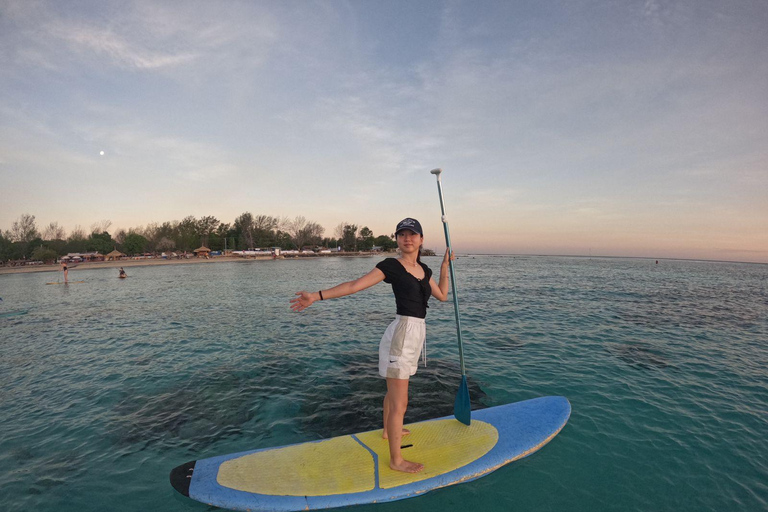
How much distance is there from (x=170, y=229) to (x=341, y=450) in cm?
14643

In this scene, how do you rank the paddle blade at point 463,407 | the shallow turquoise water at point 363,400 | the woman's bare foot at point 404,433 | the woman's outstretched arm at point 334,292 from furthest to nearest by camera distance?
the paddle blade at point 463,407, the woman's bare foot at point 404,433, the shallow turquoise water at point 363,400, the woman's outstretched arm at point 334,292

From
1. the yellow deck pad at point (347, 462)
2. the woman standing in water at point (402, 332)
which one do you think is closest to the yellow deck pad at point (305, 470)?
the yellow deck pad at point (347, 462)

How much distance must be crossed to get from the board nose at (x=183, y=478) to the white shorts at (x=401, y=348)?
114 inches

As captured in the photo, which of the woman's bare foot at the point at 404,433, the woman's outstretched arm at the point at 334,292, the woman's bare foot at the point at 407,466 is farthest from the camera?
the woman's bare foot at the point at 404,433

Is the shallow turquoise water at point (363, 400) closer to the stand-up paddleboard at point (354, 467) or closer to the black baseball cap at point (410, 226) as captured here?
the stand-up paddleboard at point (354, 467)

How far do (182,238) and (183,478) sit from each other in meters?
135

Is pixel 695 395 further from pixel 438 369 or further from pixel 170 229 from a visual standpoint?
pixel 170 229

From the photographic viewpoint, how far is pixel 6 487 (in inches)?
190

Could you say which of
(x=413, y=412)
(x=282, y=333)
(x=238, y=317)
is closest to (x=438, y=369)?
(x=413, y=412)

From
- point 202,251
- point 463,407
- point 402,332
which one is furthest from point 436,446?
point 202,251

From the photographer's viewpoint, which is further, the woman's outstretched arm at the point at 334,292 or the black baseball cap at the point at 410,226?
the black baseball cap at the point at 410,226

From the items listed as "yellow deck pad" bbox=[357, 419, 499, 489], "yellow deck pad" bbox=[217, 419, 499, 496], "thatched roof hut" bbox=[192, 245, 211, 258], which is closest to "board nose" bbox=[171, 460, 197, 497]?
"yellow deck pad" bbox=[217, 419, 499, 496]

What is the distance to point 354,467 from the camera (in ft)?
14.5

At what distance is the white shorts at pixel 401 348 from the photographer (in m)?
4.05
